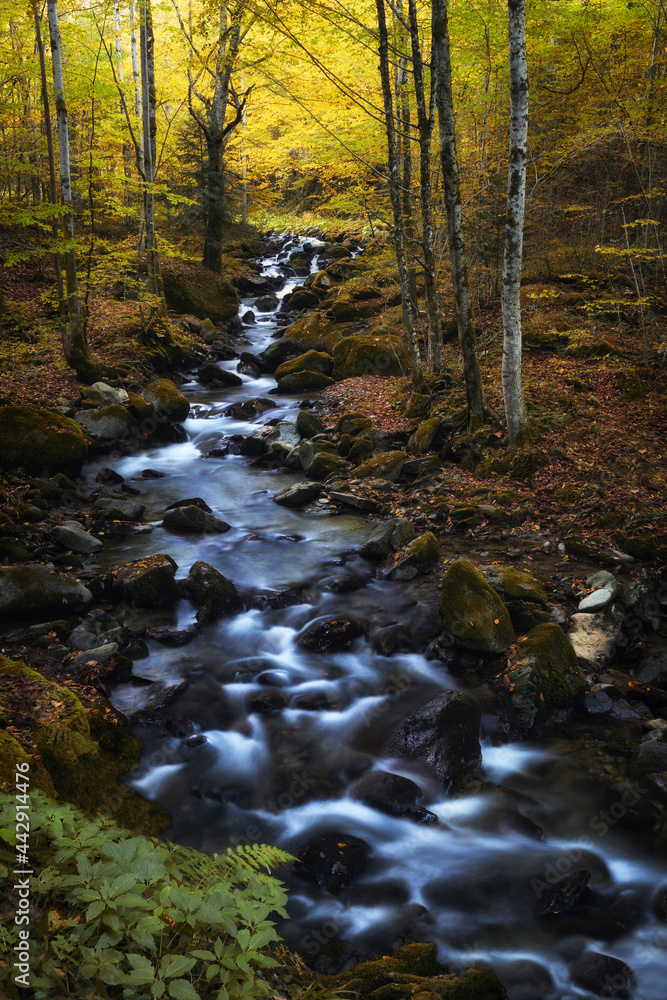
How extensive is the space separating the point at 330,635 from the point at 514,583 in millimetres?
2212

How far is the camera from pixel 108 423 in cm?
1206

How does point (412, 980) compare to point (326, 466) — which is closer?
point (412, 980)

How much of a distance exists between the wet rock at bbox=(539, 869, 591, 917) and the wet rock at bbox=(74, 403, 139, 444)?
10.5 meters

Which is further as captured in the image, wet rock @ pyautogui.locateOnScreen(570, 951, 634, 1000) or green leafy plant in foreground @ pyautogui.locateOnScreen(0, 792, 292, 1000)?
wet rock @ pyautogui.locateOnScreen(570, 951, 634, 1000)

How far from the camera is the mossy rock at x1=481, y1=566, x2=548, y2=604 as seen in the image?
6.71 metres

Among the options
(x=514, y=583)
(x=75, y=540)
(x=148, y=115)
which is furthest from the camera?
(x=148, y=115)

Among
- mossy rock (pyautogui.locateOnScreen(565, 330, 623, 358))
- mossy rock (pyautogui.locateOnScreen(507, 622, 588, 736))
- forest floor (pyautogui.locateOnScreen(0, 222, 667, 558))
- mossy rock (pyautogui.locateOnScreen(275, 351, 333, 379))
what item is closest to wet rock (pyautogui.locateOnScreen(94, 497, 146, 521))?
forest floor (pyautogui.locateOnScreen(0, 222, 667, 558))

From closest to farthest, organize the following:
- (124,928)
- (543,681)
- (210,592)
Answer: (124,928) → (543,681) → (210,592)

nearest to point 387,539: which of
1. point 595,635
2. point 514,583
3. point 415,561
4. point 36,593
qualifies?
point 415,561

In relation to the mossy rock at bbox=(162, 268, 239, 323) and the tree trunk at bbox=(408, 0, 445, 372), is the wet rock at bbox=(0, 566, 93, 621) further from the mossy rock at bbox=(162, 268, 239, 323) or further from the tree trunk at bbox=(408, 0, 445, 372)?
the mossy rock at bbox=(162, 268, 239, 323)

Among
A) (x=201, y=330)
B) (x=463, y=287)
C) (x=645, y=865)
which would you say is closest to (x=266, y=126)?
(x=201, y=330)

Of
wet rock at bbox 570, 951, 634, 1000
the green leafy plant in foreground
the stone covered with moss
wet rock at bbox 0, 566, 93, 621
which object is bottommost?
wet rock at bbox 570, 951, 634, 1000

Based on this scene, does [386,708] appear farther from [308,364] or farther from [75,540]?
[308,364]

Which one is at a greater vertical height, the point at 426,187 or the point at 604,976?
the point at 426,187
